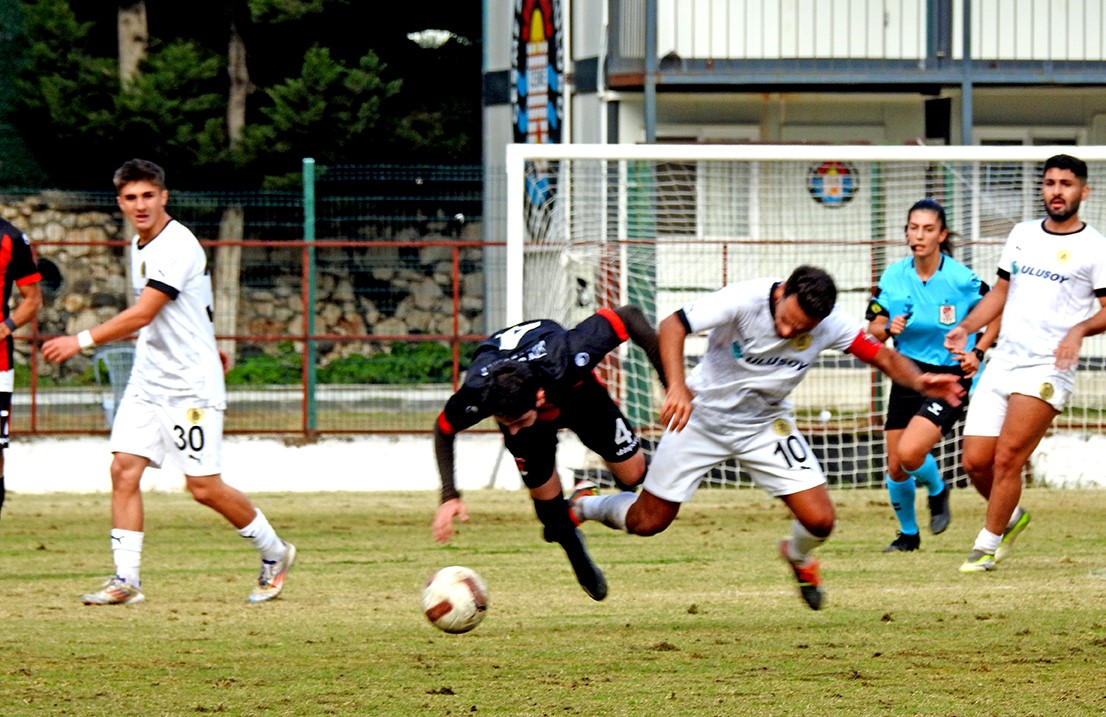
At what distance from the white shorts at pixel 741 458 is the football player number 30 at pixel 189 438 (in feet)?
7.04

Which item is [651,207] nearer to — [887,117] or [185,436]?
[887,117]

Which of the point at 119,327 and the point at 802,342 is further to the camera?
the point at 119,327

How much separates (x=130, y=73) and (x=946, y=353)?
1692cm

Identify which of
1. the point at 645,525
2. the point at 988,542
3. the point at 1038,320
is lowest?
the point at 988,542

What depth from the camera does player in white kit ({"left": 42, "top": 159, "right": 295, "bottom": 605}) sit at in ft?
26.5

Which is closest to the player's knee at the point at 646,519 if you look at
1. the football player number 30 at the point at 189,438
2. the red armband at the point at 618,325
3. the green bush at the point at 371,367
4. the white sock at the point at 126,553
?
the red armband at the point at 618,325

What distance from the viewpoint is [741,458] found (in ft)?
24.9

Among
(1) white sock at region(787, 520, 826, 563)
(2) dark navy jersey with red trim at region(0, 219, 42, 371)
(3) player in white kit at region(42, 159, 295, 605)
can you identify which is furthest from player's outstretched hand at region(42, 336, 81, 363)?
(1) white sock at region(787, 520, 826, 563)

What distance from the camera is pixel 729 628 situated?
7332mm

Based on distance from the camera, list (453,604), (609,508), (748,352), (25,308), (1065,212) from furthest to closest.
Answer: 1. (25,308)
2. (1065,212)
3. (609,508)
4. (748,352)
5. (453,604)

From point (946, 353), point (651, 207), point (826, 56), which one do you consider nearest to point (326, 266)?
point (651, 207)

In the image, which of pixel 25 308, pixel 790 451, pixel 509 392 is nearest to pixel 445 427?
pixel 509 392

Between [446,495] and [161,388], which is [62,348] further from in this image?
[446,495]

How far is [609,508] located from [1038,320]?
2.43 metres
